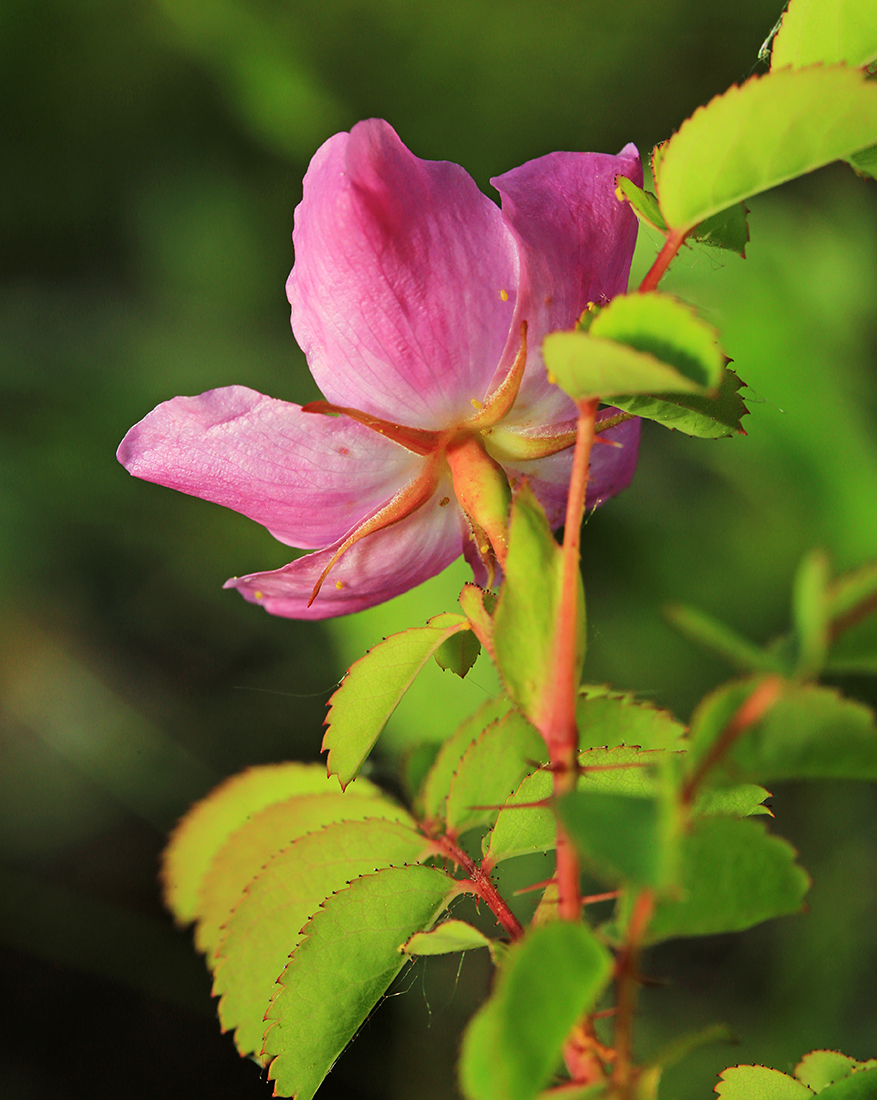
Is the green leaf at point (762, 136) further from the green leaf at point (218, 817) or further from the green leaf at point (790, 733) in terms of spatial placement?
the green leaf at point (218, 817)

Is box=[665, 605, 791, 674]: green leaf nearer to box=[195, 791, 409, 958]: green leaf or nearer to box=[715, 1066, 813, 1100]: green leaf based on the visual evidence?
box=[715, 1066, 813, 1100]: green leaf

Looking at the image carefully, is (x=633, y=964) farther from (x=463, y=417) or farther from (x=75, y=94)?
(x=75, y=94)

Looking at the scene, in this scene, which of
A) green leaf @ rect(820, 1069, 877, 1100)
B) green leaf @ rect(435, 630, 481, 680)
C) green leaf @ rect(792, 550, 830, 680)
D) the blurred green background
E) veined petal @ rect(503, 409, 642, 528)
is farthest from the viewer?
the blurred green background

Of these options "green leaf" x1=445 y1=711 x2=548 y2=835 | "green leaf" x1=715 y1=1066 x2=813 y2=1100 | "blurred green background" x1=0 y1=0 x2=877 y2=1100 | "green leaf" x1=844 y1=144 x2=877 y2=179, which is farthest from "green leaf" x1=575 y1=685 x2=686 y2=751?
"blurred green background" x1=0 y1=0 x2=877 y2=1100

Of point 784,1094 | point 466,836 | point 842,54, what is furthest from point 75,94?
point 784,1094

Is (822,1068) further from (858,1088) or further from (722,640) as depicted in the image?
(722,640)

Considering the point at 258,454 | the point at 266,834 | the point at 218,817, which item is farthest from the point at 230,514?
the point at 258,454

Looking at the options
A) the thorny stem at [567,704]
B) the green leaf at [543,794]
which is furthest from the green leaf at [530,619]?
the green leaf at [543,794]
